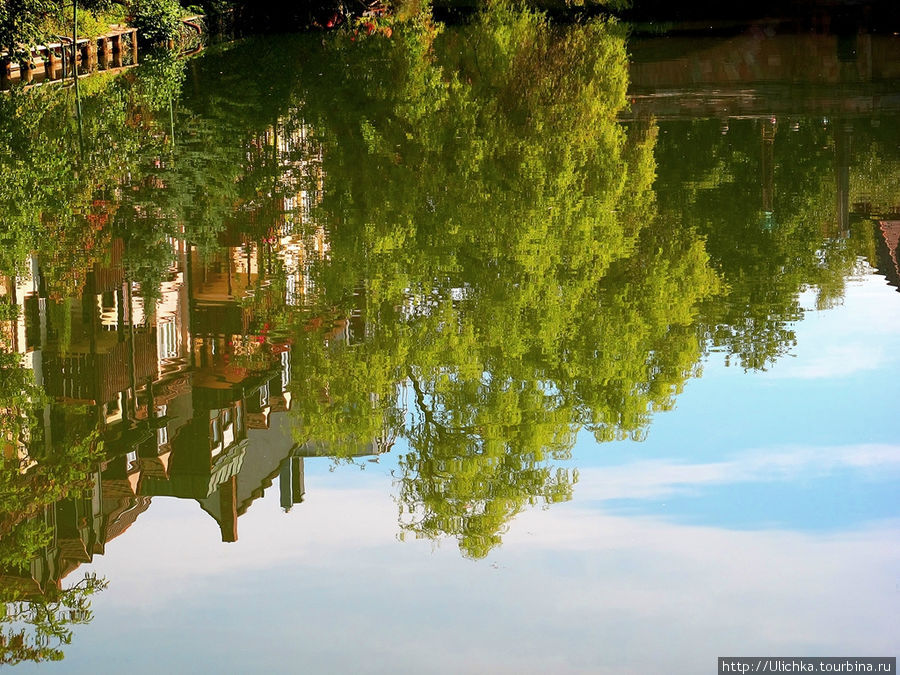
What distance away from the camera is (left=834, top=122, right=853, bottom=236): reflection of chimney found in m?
18.7

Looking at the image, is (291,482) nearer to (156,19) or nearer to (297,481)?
(297,481)

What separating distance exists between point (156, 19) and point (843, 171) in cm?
3898

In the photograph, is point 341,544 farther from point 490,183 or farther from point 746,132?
point 746,132

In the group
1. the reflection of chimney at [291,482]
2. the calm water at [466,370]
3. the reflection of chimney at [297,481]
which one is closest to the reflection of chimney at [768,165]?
the calm water at [466,370]

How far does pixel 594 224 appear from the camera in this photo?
17.8 meters

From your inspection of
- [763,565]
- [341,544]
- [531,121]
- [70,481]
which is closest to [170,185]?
[531,121]

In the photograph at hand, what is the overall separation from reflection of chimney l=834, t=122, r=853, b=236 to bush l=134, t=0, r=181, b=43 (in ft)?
112

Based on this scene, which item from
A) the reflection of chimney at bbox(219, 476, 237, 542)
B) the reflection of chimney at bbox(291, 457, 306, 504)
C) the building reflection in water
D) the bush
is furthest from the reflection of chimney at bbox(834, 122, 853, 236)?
the bush

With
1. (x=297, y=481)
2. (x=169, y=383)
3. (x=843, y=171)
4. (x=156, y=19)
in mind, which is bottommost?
(x=297, y=481)

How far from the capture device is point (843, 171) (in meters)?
22.5

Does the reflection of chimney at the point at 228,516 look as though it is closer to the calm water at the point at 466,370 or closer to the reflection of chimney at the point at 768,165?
the calm water at the point at 466,370

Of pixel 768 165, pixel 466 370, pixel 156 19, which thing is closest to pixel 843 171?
pixel 768 165

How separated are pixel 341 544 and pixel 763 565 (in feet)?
8.60

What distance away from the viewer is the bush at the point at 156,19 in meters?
54.8
